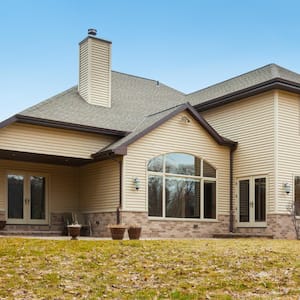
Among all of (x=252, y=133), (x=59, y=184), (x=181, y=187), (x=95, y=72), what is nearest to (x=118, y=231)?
(x=181, y=187)

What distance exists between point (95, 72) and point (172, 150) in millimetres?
4950

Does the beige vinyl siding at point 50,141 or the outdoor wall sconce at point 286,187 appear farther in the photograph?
the outdoor wall sconce at point 286,187

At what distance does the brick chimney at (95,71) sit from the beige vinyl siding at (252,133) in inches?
180

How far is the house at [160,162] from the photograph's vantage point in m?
17.6

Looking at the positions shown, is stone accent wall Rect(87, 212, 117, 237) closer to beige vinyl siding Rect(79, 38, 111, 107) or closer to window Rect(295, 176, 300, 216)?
beige vinyl siding Rect(79, 38, 111, 107)

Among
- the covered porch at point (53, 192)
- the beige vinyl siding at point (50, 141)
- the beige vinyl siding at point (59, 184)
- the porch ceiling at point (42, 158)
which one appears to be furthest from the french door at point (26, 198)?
the beige vinyl siding at point (50, 141)

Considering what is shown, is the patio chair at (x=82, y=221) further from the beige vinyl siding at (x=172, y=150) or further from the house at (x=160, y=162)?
the beige vinyl siding at (x=172, y=150)

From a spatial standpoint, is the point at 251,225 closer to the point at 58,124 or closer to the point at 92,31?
the point at 58,124

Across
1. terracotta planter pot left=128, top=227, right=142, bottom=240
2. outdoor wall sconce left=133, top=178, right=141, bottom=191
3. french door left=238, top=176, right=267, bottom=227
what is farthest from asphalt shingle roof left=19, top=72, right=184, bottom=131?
terracotta planter pot left=128, top=227, right=142, bottom=240

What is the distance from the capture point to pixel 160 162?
1811cm

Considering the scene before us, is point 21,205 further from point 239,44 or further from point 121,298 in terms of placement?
point 121,298

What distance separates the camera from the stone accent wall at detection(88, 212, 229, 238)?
1741cm

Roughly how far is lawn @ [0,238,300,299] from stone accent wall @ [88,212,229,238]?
16.5 feet

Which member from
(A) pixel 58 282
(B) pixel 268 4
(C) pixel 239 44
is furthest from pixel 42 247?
(C) pixel 239 44
